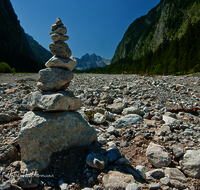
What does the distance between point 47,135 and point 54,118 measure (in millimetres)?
541

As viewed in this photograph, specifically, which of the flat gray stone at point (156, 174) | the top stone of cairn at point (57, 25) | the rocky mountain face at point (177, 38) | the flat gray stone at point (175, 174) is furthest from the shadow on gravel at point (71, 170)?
the rocky mountain face at point (177, 38)

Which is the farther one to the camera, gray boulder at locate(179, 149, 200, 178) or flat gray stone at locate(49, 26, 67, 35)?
flat gray stone at locate(49, 26, 67, 35)

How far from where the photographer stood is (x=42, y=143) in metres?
3.73

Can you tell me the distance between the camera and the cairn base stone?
11.8 ft

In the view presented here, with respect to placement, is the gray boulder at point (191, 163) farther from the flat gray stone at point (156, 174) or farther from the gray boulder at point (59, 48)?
the gray boulder at point (59, 48)

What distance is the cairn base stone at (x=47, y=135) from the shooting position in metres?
3.59

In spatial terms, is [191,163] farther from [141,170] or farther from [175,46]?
[175,46]

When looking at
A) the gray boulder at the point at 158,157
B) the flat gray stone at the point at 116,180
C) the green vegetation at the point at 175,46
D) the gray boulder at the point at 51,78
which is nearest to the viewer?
the flat gray stone at the point at 116,180

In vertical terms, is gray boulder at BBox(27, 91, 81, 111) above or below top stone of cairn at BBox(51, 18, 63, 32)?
below

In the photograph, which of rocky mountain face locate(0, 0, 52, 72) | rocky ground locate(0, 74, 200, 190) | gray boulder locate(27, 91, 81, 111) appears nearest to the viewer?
rocky ground locate(0, 74, 200, 190)

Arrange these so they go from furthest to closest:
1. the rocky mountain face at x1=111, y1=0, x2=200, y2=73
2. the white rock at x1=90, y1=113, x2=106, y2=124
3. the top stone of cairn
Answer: the rocky mountain face at x1=111, y1=0, x2=200, y2=73 → the white rock at x1=90, y1=113, x2=106, y2=124 → the top stone of cairn

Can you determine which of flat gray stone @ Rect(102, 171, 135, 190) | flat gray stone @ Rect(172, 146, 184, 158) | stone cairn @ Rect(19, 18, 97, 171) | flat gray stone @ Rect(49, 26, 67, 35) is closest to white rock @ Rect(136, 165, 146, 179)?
flat gray stone @ Rect(102, 171, 135, 190)

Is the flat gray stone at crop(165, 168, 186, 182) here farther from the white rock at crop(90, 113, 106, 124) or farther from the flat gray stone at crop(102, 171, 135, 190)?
the white rock at crop(90, 113, 106, 124)

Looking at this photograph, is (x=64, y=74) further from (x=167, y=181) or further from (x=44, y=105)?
(x=167, y=181)
